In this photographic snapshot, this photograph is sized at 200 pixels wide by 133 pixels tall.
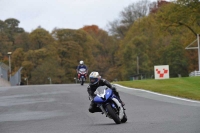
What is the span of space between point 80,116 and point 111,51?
76819mm

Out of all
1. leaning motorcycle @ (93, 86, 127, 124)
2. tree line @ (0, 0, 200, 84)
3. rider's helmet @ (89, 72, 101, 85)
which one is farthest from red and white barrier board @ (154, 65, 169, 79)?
tree line @ (0, 0, 200, 84)

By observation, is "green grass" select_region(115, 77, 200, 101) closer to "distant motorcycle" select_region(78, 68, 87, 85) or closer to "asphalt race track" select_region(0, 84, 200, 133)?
"asphalt race track" select_region(0, 84, 200, 133)

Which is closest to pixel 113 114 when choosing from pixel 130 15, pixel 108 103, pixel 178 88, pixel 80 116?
pixel 108 103

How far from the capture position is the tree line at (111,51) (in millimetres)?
79438

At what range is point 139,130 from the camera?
1136 centimetres

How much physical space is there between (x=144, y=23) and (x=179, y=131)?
2921 inches

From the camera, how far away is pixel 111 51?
93250 millimetres

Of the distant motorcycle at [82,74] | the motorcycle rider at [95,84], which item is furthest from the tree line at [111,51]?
the motorcycle rider at [95,84]

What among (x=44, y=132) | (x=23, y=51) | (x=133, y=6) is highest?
(x=133, y=6)

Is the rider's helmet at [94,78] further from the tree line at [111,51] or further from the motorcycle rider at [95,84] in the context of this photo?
the tree line at [111,51]

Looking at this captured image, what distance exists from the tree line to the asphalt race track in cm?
5145

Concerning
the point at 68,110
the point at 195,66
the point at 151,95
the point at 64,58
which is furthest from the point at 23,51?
the point at 68,110

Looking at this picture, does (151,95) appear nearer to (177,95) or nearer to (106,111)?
(177,95)

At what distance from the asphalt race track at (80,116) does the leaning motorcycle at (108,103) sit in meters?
0.27
